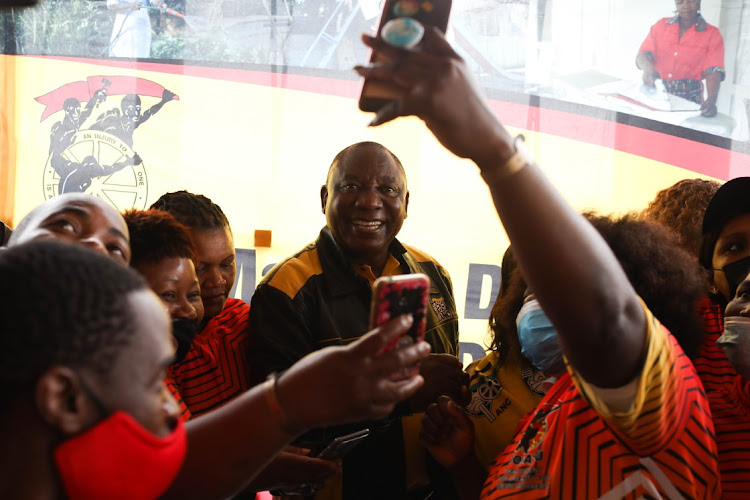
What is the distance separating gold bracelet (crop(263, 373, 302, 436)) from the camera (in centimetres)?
137

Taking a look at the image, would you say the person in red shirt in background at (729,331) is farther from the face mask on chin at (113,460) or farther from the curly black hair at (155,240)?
the curly black hair at (155,240)

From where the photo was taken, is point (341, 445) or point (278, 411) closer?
point (278, 411)

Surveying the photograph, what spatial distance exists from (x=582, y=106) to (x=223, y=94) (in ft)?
7.16

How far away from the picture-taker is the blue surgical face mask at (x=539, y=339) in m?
1.86

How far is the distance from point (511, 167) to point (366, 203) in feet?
6.90

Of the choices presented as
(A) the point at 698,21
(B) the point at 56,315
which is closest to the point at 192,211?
(B) the point at 56,315

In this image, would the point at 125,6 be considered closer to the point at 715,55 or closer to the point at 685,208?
the point at 685,208

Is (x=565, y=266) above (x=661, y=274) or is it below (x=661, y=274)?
above

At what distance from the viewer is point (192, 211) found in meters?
2.92

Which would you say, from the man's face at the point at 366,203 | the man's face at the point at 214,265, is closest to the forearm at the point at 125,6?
the man's face at the point at 366,203

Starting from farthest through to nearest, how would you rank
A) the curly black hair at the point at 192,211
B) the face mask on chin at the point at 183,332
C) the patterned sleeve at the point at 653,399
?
the curly black hair at the point at 192,211, the face mask on chin at the point at 183,332, the patterned sleeve at the point at 653,399

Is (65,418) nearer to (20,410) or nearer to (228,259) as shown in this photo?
(20,410)

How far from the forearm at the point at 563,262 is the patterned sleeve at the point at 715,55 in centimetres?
379

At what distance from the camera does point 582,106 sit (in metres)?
4.34
